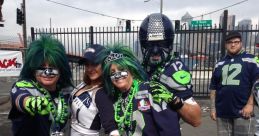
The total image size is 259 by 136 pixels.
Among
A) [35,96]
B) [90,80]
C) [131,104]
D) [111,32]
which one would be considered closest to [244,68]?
[90,80]

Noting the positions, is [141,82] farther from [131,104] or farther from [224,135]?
[224,135]

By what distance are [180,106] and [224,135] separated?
9.47ft

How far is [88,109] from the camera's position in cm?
213

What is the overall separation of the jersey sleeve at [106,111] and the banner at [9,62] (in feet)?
29.6

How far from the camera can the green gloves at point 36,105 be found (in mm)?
1812

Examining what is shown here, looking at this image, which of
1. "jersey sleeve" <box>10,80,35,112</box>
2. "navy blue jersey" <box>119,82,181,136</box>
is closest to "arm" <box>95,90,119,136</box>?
"navy blue jersey" <box>119,82,181,136</box>

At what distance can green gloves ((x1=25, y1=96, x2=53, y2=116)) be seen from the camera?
5.94 ft

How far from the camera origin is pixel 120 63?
186 centimetres

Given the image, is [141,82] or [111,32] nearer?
[141,82]

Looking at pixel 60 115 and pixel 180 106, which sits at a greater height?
pixel 180 106

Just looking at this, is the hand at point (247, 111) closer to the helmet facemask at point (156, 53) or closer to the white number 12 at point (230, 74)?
the white number 12 at point (230, 74)

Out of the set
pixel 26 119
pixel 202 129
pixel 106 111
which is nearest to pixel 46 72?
pixel 26 119

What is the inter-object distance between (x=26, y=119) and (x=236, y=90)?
2.93 meters

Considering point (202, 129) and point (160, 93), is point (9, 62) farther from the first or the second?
point (160, 93)
